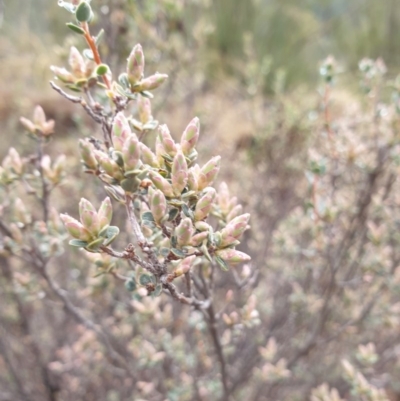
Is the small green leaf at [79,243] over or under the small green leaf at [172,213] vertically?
under

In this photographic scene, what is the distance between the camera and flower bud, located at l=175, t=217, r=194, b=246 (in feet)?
1.72

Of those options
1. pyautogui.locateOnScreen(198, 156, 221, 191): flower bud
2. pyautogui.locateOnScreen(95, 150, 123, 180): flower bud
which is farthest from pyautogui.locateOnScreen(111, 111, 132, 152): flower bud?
pyautogui.locateOnScreen(198, 156, 221, 191): flower bud

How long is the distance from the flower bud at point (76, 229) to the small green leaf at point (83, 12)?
11.1 inches

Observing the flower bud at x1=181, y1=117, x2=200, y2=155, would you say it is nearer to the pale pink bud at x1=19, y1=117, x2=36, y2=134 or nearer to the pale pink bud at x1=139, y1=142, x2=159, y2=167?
the pale pink bud at x1=139, y1=142, x2=159, y2=167

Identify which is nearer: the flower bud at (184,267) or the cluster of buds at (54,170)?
the flower bud at (184,267)

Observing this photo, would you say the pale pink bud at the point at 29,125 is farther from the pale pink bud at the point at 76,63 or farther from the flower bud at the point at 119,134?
the flower bud at the point at 119,134

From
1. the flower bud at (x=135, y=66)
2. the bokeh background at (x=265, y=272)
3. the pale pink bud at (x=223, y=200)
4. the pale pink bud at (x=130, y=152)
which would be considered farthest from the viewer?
the bokeh background at (x=265, y=272)

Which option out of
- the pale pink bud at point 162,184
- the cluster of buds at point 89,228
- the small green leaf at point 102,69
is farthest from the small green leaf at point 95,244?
the small green leaf at point 102,69

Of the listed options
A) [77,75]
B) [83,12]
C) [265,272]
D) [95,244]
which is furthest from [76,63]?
[265,272]

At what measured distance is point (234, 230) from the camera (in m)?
0.57

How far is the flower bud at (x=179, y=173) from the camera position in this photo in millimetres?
536

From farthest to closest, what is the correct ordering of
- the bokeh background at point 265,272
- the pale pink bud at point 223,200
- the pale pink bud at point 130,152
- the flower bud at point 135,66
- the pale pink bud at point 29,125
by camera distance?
the bokeh background at point 265,272 → the pale pink bud at point 29,125 → the pale pink bud at point 223,200 → the flower bud at point 135,66 → the pale pink bud at point 130,152

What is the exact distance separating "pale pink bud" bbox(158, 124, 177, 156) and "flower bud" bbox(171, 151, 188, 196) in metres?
0.04

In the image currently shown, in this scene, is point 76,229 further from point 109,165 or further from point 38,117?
point 38,117
